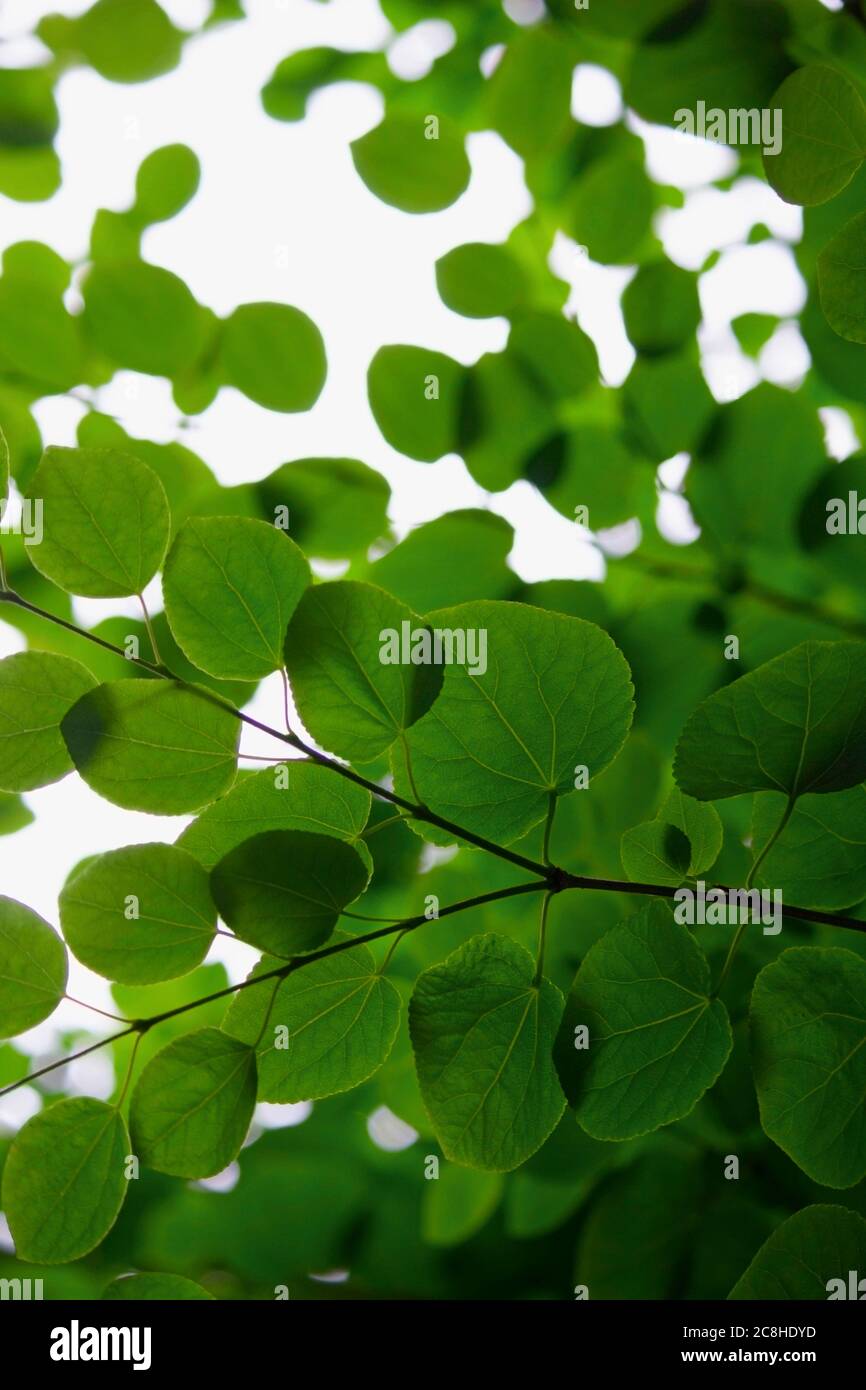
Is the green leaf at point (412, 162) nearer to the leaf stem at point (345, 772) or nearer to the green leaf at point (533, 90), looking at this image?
the green leaf at point (533, 90)

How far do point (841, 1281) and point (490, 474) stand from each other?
0.45 m

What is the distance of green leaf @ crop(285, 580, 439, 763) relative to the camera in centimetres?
35

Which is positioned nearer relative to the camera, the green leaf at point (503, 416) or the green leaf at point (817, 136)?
the green leaf at point (817, 136)

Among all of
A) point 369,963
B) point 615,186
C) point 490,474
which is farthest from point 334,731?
point 615,186

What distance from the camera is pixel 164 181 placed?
0.67 meters

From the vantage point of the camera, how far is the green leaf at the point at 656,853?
401mm

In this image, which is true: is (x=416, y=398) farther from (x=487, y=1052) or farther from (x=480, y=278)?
(x=487, y=1052)

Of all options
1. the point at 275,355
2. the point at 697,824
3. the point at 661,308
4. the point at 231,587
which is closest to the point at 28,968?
the point at 231,587

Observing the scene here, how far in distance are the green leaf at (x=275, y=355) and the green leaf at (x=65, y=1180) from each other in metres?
0.43

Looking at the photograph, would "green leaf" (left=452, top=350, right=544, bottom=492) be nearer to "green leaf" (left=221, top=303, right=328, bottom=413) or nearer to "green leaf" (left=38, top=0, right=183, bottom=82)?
"green leaf" (left=221, top=303, right=328, bottom=413)

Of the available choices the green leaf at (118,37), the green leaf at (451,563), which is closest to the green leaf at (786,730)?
the green leaf at (451,563)

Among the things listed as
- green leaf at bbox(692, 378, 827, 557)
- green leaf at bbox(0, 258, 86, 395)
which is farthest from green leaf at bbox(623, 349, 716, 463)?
green leaf at bbox(0, 258, 86, 395)

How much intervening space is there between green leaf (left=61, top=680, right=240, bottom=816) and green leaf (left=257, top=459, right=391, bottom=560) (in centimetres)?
24
